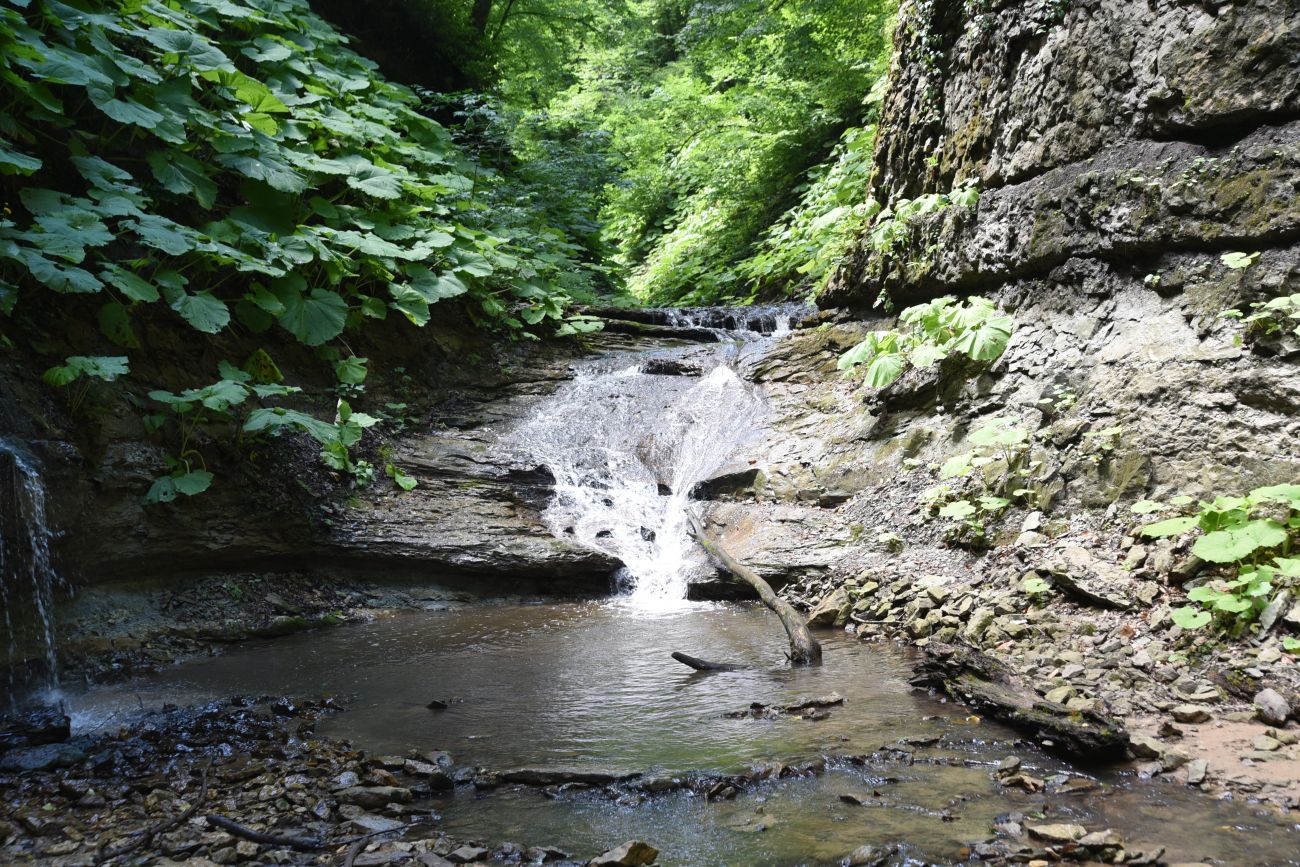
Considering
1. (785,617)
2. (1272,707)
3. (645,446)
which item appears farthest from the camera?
(645,446)

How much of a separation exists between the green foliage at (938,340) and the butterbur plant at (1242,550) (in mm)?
2460

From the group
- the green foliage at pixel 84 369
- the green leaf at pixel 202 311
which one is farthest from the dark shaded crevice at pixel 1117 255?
the green foliage at pixel 84 369

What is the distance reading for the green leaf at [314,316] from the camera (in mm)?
7102

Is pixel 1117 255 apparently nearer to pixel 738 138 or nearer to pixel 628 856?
pixel 628 856

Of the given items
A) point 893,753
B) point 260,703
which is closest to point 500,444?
point 260,703

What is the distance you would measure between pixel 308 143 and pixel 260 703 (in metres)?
6.01

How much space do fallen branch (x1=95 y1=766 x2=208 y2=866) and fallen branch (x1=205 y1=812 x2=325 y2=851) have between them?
16 centimetres

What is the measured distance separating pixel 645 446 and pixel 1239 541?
595cm

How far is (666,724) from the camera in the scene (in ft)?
12.9

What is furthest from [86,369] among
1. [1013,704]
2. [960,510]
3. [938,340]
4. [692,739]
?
[938,340]

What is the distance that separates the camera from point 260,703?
4430 millimetres

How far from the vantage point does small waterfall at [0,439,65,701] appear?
479cm

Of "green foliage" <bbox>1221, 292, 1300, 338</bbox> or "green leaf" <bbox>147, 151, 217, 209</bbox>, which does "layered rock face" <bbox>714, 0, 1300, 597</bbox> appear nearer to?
"green foliage" <bbox>1221, 292, 1300, 338</bbox>

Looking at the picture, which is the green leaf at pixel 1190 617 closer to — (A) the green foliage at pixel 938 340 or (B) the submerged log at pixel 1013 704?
(B) the submerged log at pixel 1013 704
